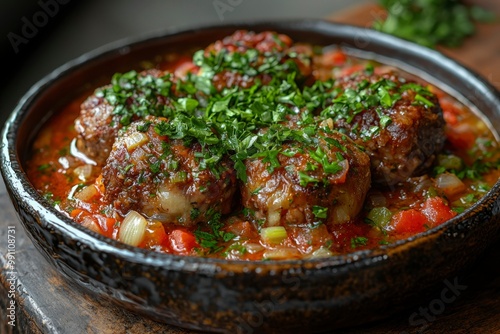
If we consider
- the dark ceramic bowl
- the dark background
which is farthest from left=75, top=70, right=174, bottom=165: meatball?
the dark background

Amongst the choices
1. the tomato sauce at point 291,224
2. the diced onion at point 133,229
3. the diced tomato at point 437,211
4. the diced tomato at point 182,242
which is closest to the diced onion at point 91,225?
the tomato sauce at point 291,224

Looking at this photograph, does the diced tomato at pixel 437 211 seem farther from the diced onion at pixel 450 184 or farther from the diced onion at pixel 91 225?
the diced onion at pixel 91 225

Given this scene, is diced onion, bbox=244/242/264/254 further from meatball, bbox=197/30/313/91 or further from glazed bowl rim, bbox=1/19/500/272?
meatball, bbox=197/30/313/91

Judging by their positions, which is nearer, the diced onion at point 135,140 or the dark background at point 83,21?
the diced onion at point 135,140

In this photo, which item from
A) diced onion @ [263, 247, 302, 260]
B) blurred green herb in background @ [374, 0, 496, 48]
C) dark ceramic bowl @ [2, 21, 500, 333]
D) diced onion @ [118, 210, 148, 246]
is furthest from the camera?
blurred green herb in background @ [374, 0, 496, 48]

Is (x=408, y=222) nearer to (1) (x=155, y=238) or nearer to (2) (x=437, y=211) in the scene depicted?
(2) (x=437, y=211)

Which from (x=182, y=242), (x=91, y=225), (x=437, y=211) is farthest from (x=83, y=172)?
(x=437, y=211)

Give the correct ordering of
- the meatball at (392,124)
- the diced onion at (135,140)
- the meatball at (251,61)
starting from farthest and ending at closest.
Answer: the meatball at (251,61), the meatball at (392,124), the diced onion at (135,140)
